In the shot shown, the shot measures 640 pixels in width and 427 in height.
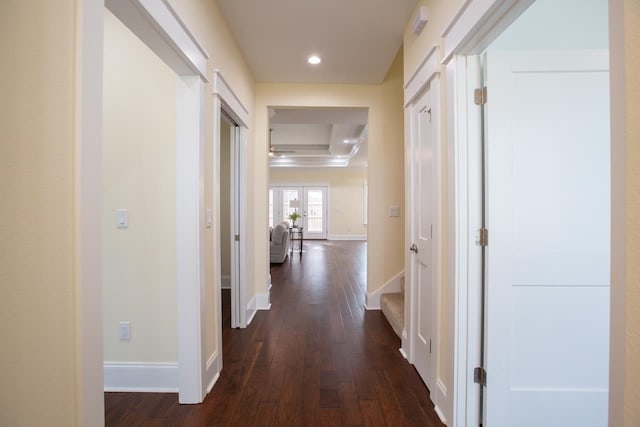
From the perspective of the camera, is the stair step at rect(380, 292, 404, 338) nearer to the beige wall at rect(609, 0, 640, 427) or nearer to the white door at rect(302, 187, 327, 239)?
the beige wall at rect(609, 0, 640, 427)

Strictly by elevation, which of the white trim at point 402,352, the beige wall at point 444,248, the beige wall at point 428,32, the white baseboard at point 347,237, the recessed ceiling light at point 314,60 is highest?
the recessed ceiling light at point 314,60

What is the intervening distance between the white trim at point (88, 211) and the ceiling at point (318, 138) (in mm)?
2889

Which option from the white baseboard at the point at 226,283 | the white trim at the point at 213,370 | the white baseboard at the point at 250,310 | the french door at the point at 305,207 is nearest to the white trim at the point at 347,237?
the french door at the point at 305,207

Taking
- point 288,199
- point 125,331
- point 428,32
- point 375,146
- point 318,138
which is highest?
point 318,138

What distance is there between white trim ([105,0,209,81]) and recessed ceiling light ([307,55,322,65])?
134 centimetres

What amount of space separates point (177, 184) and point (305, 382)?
62.4 inches

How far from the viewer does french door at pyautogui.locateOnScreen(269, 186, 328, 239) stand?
11.1 m

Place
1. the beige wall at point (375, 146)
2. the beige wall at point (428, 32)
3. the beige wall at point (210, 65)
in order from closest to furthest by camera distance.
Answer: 1. the beige wall at point (428, 32)
2. the beige wall at point (210, 65)
3. the beige wall at point (375, 146)

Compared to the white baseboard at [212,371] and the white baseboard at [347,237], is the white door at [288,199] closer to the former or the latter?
the white baseboard at [347,237]

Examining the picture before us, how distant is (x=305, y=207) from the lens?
11.3 metres

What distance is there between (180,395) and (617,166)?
2.30 meters

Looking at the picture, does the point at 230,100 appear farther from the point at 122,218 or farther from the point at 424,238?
the point at 424,238

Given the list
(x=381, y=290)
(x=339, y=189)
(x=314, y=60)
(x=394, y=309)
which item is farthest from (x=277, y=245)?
(x=339, y=189)

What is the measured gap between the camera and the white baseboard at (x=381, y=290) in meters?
3.51
